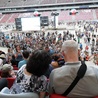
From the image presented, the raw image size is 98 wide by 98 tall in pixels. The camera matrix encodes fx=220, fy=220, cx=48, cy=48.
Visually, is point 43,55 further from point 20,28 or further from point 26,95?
point 20,28

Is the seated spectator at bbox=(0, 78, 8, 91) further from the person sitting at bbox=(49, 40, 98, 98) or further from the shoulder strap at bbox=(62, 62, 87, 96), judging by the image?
the shoulder strap at bbox=(62, 62, 87, 96)

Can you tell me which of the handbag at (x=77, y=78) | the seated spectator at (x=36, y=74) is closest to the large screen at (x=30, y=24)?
the seated spectator at (x=36, y=74)

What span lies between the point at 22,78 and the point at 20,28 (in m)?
30.8

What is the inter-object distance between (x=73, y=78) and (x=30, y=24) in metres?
30.5

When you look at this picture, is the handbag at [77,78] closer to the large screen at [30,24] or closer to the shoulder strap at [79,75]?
the shoulder strap at [79,75]

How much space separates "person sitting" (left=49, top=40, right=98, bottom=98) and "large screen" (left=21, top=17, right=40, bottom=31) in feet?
98.5

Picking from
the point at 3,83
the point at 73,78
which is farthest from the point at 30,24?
the point at 73,78

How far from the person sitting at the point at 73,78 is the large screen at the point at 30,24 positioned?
98.5 ft

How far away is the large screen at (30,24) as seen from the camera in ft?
105

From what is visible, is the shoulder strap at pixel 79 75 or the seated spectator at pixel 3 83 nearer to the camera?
the shoulder strap at pixel 79 75

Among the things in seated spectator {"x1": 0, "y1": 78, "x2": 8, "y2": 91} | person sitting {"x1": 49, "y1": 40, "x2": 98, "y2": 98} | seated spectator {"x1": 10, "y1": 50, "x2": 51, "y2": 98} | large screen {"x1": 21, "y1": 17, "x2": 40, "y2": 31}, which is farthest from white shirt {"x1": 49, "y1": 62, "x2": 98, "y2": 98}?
large screen {"x1": 21, "y1": 17, "x2": 40, "y2": 31}

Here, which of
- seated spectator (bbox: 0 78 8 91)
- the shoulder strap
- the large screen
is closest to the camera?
the shoulder strap

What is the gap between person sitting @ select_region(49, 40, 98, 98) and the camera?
218 centimetres

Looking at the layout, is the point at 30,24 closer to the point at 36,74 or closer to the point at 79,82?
the point at 36,74
